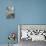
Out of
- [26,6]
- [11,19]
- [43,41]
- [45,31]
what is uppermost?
[26,6]

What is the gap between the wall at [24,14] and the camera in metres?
3.47

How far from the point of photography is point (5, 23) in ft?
11.4

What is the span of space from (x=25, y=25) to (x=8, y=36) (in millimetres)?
513

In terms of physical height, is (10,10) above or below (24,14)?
above

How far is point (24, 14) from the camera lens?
11.5 feet

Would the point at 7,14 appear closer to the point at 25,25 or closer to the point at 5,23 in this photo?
the point at 5,23

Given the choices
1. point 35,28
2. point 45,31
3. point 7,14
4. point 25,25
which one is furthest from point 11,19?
point 45,31

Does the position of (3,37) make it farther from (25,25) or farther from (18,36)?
(25,25)

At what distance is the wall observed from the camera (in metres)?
3.47

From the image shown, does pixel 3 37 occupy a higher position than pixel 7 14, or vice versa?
pixel 7 14

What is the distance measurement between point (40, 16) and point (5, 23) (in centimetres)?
92

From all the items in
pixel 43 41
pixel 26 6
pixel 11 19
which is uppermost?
pixel 26 6

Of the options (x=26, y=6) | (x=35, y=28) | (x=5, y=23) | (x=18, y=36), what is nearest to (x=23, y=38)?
(x=18, y=36)

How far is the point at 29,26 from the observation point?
3.41 metres
